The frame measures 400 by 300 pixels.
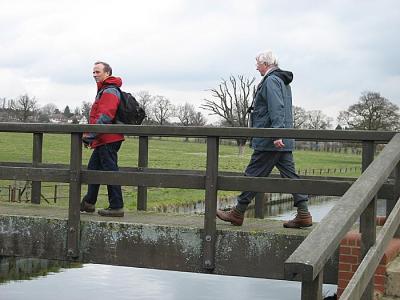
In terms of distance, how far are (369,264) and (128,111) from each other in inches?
139

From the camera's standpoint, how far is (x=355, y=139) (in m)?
5.04

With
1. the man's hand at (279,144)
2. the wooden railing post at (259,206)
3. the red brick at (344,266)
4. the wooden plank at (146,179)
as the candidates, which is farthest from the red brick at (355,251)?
the wooden railing post at (259,206)

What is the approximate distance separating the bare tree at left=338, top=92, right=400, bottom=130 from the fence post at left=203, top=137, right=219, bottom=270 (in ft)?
209

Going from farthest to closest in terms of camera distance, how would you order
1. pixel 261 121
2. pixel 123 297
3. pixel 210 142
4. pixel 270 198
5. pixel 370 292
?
pixel 270 198
pixel 123 297
pixel 261 121
pixel 210 142
pixel 370 292

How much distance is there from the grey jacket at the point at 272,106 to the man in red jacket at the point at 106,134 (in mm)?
1439

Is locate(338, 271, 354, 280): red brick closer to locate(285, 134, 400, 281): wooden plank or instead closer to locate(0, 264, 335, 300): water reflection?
locate(285, 134, 400, 281): wooden plank

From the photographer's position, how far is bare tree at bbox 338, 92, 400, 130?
67500 mm

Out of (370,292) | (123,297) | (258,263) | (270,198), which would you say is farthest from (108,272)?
(270,198)

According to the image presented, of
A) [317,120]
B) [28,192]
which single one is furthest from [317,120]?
[28,192]

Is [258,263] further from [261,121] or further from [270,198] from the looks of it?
[270,198]

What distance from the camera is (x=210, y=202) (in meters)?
5.38

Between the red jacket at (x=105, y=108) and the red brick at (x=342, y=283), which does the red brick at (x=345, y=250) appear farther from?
the red jacket at (x=105, y=108)

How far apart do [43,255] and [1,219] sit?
0.57 meters

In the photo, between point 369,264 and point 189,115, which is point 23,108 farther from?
point 369,264
